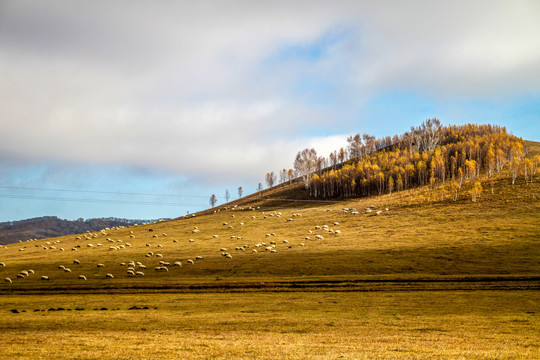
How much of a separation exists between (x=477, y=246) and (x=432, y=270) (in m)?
21.2

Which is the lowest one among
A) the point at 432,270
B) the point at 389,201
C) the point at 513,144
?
the point at 432,270

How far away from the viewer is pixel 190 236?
374 feet

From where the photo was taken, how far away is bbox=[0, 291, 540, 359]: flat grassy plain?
2017 centimetres

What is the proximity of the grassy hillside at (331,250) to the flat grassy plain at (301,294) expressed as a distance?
45cm

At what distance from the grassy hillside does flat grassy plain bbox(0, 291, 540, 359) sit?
1160 cm

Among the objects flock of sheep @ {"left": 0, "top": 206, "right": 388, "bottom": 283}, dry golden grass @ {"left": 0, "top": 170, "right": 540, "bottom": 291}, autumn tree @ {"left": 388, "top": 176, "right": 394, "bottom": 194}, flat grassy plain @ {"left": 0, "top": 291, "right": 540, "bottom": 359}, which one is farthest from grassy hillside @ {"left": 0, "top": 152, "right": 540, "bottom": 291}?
autumn tree @ {"left": 388, "top": 176, "right": 394, "bottom": 194}

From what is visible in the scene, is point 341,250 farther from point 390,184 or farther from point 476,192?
point 390,184

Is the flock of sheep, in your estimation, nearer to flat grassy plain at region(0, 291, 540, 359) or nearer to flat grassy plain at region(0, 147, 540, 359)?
flat grassy plain at region(0, 147, 540, 359)

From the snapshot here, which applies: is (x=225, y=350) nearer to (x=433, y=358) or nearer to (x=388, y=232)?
(x=433, y=358)

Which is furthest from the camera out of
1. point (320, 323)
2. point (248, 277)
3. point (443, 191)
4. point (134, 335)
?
point (443, 191)

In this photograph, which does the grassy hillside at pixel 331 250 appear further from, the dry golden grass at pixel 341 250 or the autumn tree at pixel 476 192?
the autumn tree at pixel 476 192

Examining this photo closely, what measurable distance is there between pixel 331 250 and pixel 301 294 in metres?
32.6

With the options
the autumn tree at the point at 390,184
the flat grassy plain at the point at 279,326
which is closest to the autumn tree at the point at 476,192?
the autumn tree at the point at 390,184

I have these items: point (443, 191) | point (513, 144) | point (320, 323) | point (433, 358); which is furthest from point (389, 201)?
point (433, 358)
